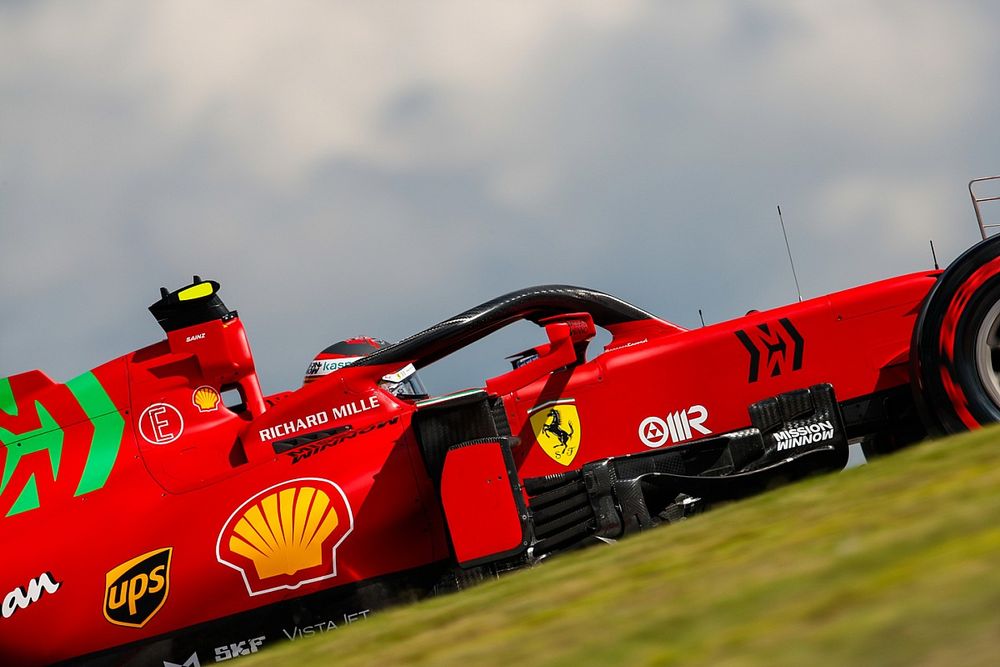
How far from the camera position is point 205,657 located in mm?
5977

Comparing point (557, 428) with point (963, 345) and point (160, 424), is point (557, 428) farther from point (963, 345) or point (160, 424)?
point (160, 424)

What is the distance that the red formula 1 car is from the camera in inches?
229

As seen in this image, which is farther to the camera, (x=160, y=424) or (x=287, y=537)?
(x=160, y=424)

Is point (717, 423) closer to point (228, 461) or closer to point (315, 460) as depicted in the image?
point (315, 460)

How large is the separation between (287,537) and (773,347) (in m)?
2.82

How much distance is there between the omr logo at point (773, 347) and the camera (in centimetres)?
626

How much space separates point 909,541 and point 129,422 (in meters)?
4.69

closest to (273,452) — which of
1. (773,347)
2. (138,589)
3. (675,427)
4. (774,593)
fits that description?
(138,589)

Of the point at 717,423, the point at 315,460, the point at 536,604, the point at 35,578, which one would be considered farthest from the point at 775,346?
the point at 35,578

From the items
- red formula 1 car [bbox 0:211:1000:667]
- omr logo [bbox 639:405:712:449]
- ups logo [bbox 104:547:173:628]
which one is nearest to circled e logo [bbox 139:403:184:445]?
red formula 1 car [bbox 0:211:1000:667]

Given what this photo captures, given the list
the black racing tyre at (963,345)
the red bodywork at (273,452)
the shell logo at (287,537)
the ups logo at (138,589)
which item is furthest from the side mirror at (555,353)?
the ups logo at (138,589)

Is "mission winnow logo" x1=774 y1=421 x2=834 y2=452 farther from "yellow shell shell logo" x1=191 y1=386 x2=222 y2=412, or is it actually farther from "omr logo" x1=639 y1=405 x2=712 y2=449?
"yellow shell shell logo" x1=191 y1=386 x2=222 y2=412

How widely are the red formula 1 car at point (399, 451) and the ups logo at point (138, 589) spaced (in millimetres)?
11

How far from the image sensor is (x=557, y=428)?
20.6ft
